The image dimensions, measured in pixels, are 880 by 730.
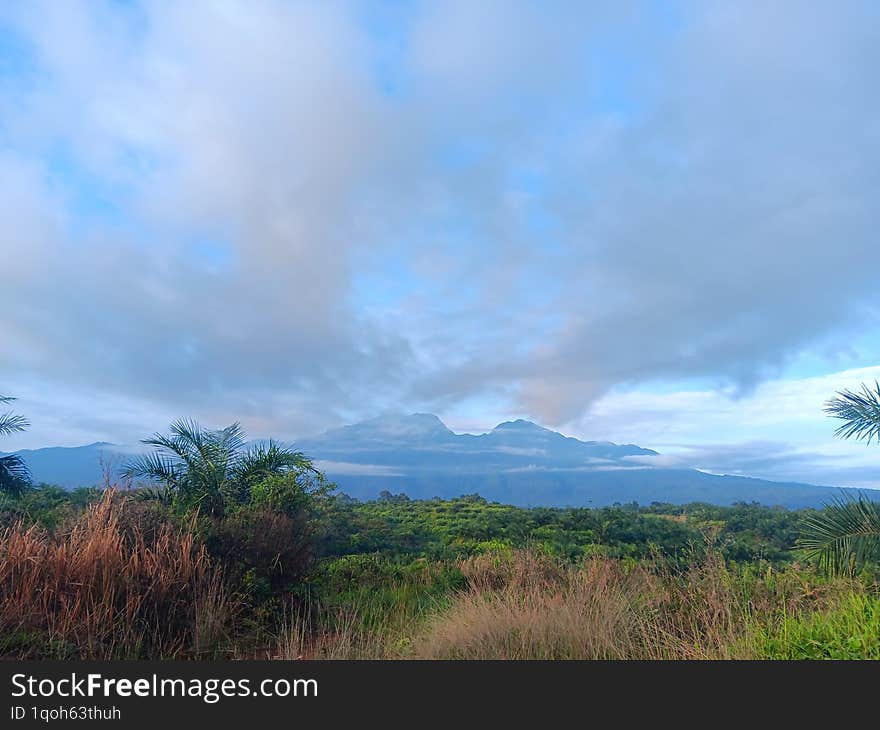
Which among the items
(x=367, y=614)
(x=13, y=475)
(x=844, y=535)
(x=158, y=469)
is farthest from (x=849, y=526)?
(x=13, y=475)

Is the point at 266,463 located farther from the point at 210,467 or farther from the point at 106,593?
the point at 106,593

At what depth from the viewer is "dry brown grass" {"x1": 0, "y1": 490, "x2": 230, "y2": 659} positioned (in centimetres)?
603

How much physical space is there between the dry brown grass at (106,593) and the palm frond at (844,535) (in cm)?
728

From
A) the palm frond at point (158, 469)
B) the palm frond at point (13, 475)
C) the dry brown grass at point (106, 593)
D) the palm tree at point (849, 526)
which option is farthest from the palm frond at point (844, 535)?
the palm frond at point (13, 475)

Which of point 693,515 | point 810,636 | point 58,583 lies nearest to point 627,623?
point 810,636

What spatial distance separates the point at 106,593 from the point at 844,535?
846 cm

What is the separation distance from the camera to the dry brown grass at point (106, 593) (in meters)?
6.03

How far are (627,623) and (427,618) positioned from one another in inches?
102

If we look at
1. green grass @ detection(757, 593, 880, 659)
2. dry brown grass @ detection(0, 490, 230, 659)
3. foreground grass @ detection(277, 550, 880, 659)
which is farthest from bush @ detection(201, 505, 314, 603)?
green grass @ detection(757, 593, 880, 659)

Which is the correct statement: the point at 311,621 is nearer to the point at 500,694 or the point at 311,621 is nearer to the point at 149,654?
the point at 149,654

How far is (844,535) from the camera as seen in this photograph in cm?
707

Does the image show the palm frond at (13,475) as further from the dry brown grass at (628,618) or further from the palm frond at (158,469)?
the dry brown grass at (628,618)

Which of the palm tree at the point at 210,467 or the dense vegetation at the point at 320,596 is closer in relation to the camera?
the dense vegetation at the point at 320,596

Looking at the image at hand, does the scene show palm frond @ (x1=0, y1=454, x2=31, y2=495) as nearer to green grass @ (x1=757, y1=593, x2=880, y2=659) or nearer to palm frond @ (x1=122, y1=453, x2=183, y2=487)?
palm frond @ (x1=122, y1=453, x2=183, y2=487)
